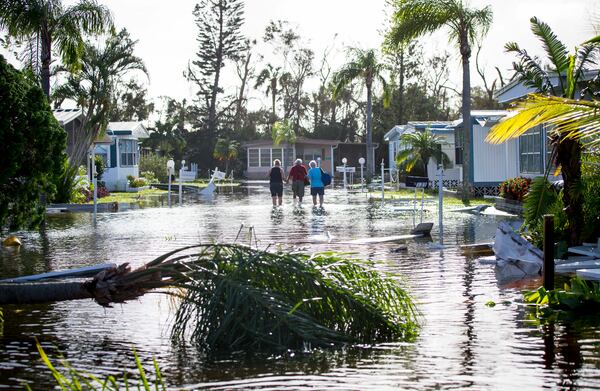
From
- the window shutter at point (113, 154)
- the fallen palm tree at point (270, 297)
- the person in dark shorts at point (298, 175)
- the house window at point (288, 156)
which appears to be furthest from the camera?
the house window at point (288, 156)

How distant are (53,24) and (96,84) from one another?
1206cm

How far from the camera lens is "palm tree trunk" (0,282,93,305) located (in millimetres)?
10016

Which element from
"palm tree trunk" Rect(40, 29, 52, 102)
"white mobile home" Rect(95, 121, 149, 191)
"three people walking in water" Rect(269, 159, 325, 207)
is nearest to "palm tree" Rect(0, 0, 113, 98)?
"palm tree trunk" Rect(40, 29, 52, 102)

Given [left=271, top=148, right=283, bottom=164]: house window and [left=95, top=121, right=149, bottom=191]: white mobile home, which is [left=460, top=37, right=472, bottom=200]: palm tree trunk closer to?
[left=95, top=121, right=149, bottom=191]: white mobile home

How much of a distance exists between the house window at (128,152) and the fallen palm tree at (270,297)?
45107 mm

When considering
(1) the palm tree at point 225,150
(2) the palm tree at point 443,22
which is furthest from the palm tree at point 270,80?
(2) the palm tree at point 443,22

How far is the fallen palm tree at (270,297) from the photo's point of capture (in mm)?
8391

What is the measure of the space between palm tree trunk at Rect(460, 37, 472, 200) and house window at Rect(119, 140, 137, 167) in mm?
24717

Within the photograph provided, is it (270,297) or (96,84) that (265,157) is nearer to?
(96,84)

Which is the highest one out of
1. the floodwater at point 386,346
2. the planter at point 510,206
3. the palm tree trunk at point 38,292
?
the planter at point 510,206

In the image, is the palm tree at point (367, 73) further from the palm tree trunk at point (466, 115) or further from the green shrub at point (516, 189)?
the green shrub at point (516, 189)

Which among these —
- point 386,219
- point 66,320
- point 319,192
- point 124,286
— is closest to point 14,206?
point 66,320

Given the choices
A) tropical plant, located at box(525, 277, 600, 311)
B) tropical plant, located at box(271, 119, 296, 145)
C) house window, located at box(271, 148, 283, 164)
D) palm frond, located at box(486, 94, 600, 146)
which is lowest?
tropical plant, located at box(525, 277, 600, 311)

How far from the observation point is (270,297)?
8461mm
